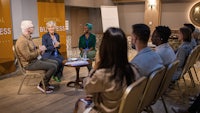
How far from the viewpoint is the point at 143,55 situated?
2088 mm

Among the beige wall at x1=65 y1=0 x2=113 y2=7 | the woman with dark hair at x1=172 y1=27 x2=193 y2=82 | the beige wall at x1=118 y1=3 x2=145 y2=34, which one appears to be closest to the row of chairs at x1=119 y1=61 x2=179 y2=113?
the woman with dark hair at x1=172 y1=27 x2=193 y2=82

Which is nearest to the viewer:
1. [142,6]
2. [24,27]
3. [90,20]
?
[24,27]

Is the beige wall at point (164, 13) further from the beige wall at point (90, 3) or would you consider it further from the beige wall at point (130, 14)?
the beige wall at point (90, 3)

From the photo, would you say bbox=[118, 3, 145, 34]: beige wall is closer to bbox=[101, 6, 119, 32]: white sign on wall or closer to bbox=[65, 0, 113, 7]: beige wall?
bbox=[65, 0, 113, 7]: beige wall

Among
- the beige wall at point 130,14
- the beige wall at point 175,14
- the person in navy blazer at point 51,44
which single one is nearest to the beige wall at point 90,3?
the beige wall at point 130,14

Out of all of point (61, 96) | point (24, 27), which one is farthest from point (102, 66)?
point (24, 27)

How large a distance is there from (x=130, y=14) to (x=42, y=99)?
6768 millimetres

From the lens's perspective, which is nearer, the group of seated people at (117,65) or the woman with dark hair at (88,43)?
the group of seated people at (117,65)

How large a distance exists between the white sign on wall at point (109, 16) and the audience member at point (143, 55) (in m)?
6.52

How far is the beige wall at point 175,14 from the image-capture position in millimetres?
8484

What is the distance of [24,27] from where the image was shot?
393 cm

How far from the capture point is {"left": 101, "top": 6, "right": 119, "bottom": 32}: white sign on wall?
870cm

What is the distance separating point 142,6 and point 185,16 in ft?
5.84

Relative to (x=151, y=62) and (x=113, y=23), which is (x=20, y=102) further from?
(x=113, y=23)
